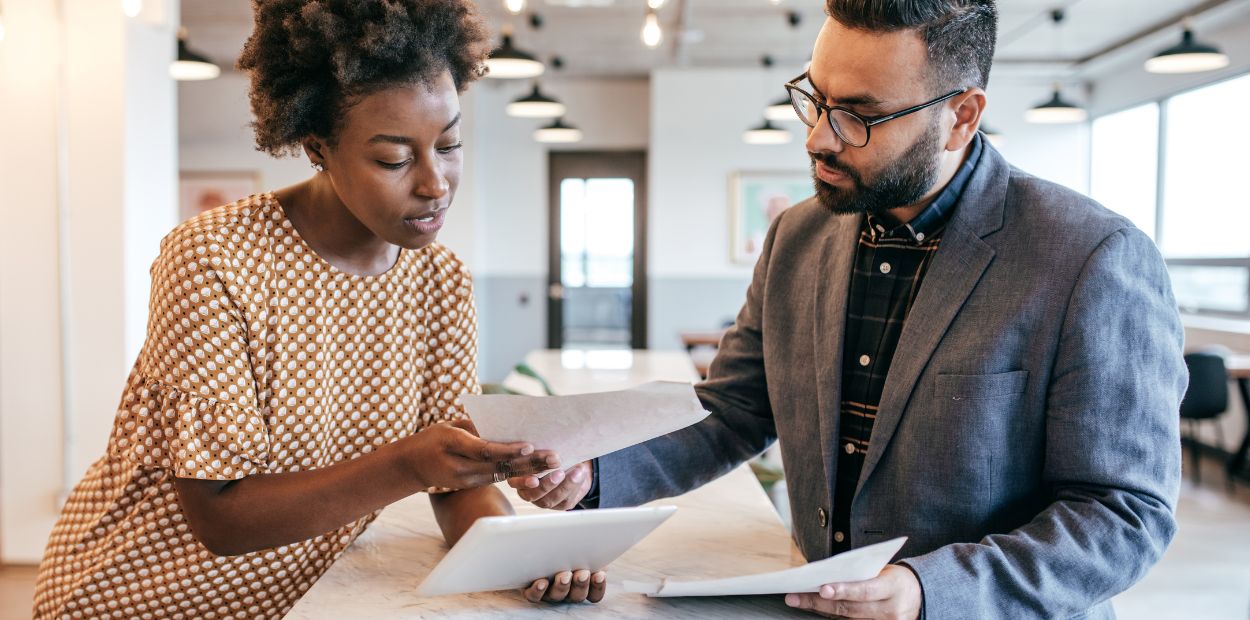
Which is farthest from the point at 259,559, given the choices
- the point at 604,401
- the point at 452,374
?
the point at 604,401

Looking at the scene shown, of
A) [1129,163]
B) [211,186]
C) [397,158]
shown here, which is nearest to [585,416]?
[397,158]

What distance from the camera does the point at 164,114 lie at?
4.44 meters

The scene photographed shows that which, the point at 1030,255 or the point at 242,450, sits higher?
the point at 1030,255

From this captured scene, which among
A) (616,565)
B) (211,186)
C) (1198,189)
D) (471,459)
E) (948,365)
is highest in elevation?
(211,186)

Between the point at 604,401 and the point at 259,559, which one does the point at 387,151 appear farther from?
the point at 259,559

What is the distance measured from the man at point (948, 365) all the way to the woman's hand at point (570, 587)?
0.15m

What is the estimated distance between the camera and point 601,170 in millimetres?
9953

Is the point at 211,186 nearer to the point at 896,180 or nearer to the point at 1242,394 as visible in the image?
the point at 1242,394

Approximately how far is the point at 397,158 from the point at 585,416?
485mm

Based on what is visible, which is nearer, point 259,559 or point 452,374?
point 259,559

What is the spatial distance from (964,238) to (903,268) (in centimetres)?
14

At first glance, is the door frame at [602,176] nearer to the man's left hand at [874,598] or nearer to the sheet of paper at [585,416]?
the sheet of paper at [585,416]

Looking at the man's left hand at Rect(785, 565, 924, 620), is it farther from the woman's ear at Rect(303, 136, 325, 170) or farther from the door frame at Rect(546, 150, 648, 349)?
the door frame at Rect(546, 150, 648, 349)

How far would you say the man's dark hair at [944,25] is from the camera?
1.29 meters
